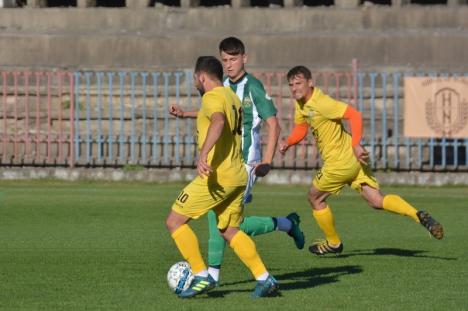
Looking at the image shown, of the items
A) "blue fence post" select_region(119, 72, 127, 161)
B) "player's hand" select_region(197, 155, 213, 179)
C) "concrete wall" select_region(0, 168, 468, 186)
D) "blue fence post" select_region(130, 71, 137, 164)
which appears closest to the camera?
"player's hand" select_region(197, 155, 213, 179)

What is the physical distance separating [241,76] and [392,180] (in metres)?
13.3

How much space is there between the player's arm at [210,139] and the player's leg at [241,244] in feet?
1.80

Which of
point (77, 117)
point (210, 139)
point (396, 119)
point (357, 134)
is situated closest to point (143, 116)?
point (77, 117)

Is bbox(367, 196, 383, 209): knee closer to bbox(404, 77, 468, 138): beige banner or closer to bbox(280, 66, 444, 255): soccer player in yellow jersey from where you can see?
bbox(280, 66, 444, 255): soccer player in yellow jersey

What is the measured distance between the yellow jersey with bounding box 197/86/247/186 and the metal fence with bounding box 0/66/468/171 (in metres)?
14.7

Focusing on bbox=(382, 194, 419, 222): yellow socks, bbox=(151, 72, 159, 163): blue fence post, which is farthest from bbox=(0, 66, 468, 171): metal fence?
bbox=(382, 194, 419, 222): yellow socks

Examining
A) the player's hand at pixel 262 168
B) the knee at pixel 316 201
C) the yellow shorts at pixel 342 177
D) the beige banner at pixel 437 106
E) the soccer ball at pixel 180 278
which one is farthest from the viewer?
the beige banner at pixel 437 106

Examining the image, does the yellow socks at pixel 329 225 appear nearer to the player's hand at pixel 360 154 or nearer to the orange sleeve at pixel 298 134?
the orange sleeve at pixel 298 134

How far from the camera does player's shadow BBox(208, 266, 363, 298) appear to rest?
1203 cm

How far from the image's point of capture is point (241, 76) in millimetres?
12719

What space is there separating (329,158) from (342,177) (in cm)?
23

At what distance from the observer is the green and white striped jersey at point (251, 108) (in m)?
12.7

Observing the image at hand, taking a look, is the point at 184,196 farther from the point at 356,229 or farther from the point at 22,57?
the point at 22,57

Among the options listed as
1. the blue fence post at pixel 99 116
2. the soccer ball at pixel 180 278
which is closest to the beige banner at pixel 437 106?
the blue fence post at pixel 99 116
